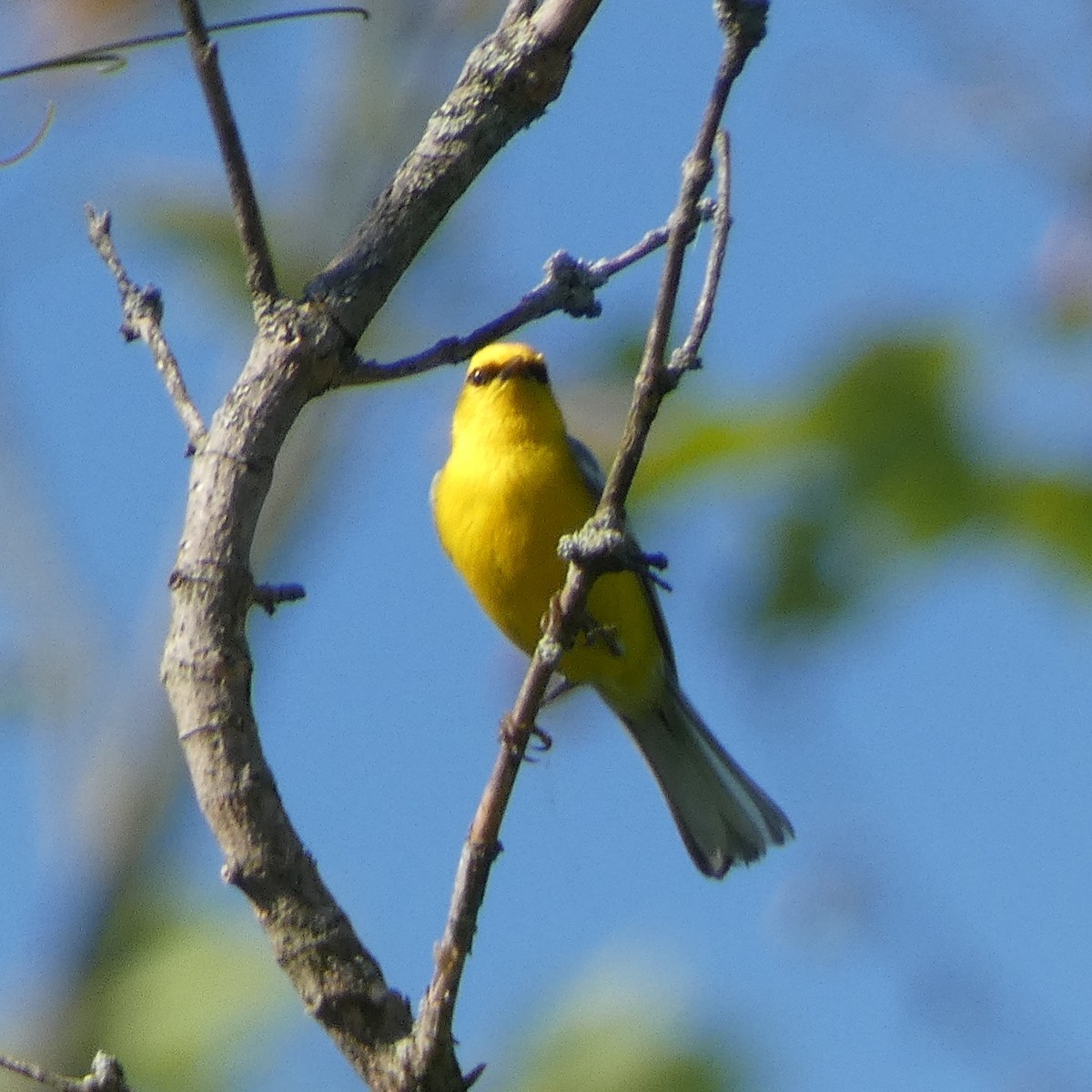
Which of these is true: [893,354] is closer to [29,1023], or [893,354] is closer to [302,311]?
[302,311]

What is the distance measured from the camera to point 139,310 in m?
2.73

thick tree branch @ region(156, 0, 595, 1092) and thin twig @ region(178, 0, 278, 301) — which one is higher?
thin twig @ region(178, 0, 278, 301)

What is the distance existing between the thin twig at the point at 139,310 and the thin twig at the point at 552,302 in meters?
0.34

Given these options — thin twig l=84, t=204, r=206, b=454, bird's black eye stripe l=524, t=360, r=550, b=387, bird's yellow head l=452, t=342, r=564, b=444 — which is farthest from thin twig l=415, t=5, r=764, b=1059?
bird's black eye stripe l=524, t=360, r=550, b=387

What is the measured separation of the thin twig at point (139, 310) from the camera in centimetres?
261

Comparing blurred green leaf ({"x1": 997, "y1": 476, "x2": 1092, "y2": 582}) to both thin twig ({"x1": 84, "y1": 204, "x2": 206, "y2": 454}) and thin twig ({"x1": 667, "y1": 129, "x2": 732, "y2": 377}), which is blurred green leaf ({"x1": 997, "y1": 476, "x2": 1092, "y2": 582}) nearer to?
thin twig ({"x1": 667, "y1": 129, "x2": 732, "y2": 377})

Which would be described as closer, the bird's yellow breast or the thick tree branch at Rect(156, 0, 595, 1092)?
the thick tree branch at Rect(156, 0, 595, 1092)

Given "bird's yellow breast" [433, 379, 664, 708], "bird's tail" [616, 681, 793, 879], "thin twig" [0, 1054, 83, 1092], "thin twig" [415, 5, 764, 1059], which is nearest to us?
"thin twig" [0, 1054, 83, 1092]

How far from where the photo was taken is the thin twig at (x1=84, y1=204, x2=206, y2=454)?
8.55 ft

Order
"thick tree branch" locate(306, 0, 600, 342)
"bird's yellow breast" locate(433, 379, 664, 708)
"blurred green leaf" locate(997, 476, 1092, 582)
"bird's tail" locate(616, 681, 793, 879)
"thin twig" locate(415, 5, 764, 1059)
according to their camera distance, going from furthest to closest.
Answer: "bird's tail" locate(616, 681, 793, 879) → "bird's yellow breast" locate(433, 379, 664, 708) → "blurred green leaf" locate(997, 476, 1092, 582) → "thick tree branch" locate(306, 0, 600, 342) → "thin twig" locate(415, 5, 764, 1059)

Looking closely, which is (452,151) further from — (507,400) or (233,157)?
(507,400)

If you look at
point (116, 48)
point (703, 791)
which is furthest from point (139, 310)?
point (703, 791)

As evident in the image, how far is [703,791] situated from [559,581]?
933 mm

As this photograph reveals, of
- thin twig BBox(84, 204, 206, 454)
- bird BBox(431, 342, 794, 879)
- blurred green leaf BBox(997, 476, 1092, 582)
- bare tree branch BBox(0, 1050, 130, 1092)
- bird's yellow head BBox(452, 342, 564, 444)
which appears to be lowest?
bare tree branch BBox(0, 1050, 130, 1092)
